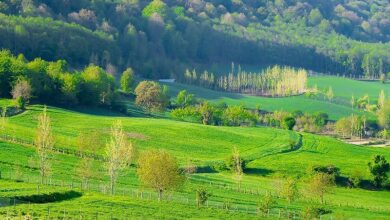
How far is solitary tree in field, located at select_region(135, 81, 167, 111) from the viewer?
541ft

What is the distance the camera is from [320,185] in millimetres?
91750

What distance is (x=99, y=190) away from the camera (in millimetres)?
81438

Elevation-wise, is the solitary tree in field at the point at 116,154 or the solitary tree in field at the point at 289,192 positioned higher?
the solitary tree in field at the point at 116,154

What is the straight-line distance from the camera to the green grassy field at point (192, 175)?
227ft

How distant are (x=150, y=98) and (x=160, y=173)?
85618mm

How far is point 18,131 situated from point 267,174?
3416 centimetres

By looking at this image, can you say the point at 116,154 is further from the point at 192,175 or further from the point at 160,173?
the point at 192,175

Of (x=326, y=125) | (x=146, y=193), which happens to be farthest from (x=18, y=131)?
(x=326, y=125)

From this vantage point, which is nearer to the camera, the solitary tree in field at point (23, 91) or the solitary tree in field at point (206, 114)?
the solitary tree in field at point (23, 91)

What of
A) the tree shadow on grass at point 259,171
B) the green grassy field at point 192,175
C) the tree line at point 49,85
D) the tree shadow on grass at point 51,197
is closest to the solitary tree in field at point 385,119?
the green grassy field at point 192,175

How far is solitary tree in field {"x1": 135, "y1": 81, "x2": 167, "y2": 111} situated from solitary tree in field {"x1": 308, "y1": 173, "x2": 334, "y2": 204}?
75.0 meters

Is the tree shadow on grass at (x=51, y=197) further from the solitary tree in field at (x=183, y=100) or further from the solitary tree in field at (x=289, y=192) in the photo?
the solitary tree in field at (x=183, y=100)

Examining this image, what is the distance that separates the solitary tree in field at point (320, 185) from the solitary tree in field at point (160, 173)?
18569mm

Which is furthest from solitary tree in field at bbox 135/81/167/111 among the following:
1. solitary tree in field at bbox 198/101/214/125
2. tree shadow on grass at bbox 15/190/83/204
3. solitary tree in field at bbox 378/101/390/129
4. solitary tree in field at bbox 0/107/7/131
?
tree shadow on grass at bbox 15/190/83/204
